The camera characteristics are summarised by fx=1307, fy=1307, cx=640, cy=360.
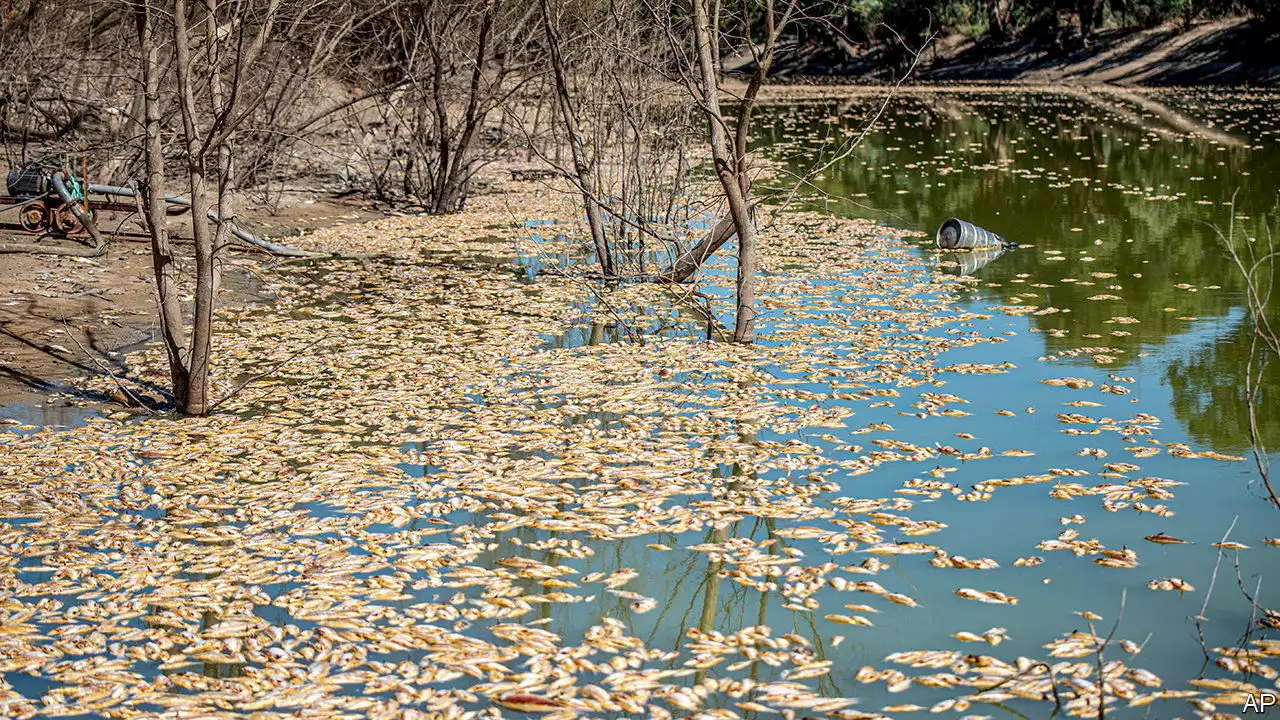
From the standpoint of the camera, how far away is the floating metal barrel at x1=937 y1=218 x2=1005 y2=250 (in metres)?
15.6

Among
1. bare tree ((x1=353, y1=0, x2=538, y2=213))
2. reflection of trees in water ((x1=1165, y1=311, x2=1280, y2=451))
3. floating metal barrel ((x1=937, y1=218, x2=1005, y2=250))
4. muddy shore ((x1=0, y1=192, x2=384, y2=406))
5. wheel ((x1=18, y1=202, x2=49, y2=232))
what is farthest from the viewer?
bare tree ((x1=353, y1=0, x2=538, y2=213))

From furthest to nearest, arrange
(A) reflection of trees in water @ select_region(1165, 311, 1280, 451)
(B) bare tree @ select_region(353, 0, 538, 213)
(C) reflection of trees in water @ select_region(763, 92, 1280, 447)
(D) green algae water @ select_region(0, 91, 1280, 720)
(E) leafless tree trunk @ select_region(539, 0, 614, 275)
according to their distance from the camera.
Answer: (B) bare tree @ select_region(353, 0, 538, 213) < (E) leafless tree trunk @ select_region(539, 0, 614, 275) < (C) reflection of trees in water @ select_region(763, 92, 1280, 447) < (A) reflection of trees in water @ select_region(1165, 311, 1280, 451) < (D) green algae water @ select_region(0, 91, 1280, 720)

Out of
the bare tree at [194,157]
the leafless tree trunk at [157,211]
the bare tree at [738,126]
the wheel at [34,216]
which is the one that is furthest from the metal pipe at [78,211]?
the bare tree at [738,126]

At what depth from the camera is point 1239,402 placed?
923cm

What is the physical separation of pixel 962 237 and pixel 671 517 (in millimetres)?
9458

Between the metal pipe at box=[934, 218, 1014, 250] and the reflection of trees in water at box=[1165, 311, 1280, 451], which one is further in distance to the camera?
the metal pipe at box=[934, 218, 1014, 250]

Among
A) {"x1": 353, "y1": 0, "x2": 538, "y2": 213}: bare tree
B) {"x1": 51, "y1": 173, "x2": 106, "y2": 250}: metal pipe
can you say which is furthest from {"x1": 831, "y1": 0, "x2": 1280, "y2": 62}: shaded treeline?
{"x1": 51, "y1": 173, "x2": 106, "y2": 250}: metal pipe

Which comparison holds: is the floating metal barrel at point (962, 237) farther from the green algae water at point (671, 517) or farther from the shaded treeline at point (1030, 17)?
the shaded treeline at point (1030, 17)

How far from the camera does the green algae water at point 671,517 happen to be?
5383mm

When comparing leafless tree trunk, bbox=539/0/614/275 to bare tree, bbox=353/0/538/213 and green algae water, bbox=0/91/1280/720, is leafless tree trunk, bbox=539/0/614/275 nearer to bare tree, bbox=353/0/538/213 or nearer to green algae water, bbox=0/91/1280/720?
green algae water, bbox=0/91/1280/720

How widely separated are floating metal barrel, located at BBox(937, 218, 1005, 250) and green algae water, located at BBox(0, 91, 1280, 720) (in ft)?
7.74

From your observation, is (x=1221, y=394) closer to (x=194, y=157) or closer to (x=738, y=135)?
(x=738, y=135)

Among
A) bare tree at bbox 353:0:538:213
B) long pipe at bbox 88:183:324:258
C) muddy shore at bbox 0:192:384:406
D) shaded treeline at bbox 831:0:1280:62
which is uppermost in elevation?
shaded treeline at bbox 831:0:1280:62

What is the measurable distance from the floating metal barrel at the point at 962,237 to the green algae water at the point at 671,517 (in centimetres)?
236
